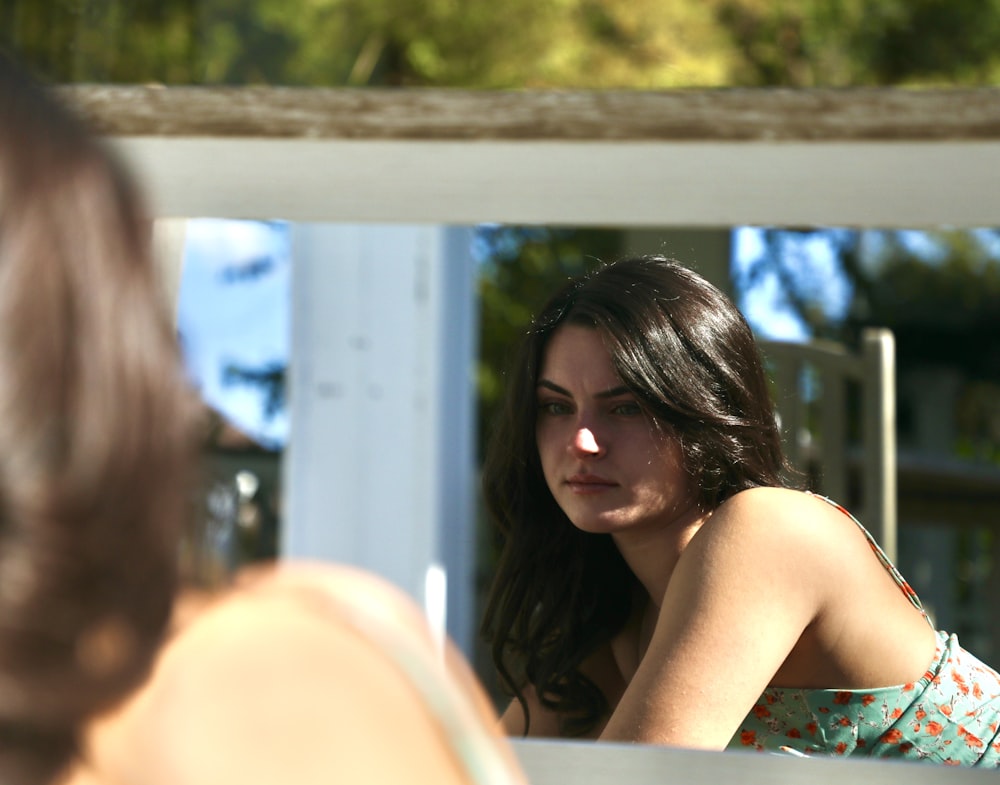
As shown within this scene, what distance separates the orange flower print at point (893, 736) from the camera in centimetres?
157

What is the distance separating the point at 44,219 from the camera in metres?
0.55

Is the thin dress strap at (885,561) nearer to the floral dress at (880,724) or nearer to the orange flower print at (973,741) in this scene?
the floral dress at (880,724)

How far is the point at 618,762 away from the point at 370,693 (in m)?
0.82

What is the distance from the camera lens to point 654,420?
4.99 ft

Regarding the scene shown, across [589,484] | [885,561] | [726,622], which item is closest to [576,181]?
[589,484]

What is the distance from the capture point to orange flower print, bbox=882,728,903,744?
1.57 metres

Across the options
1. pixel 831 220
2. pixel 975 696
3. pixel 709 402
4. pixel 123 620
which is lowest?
pixel 975 696

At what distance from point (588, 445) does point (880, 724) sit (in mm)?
531

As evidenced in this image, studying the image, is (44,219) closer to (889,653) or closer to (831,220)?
(831,220)

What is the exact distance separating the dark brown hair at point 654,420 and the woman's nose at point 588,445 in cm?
8

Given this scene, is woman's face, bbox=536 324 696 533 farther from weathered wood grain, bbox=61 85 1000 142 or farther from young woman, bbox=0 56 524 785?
young woman, bbox=0 56 524 785

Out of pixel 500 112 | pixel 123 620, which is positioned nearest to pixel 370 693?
pixel 123 620

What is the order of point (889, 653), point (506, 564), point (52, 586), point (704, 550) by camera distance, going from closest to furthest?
point (52, 586) → point (704, 550) → point (889, 653) → point (506, 564)

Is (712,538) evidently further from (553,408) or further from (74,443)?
(74,443)
